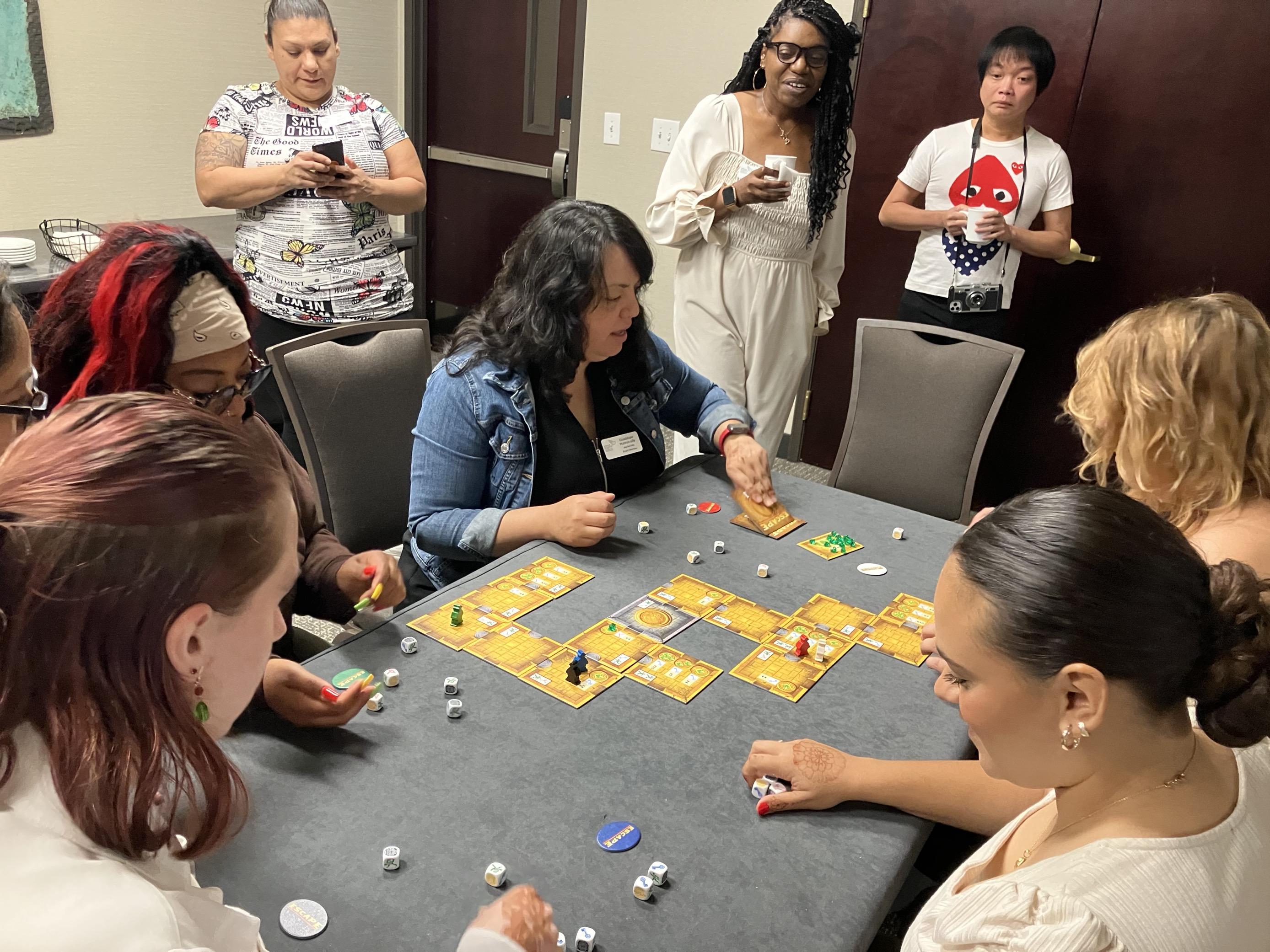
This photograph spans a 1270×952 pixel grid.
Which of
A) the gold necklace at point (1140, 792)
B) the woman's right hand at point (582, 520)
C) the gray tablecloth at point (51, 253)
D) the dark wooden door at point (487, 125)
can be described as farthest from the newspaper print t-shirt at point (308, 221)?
the gold necklace at point (1140, 792)

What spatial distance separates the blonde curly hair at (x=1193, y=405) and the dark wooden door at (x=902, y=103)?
85.1 inches

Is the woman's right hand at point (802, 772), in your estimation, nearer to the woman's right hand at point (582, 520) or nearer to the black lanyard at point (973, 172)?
the woman's right hand at point (582, 520)

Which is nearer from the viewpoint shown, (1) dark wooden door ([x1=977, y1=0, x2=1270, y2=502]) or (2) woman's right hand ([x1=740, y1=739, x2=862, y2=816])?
(2) woman's right hand ([x1=740, y1=739, x2=862, y2=816])

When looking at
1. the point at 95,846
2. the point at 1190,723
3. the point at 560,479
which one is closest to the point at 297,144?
the point at 560,479

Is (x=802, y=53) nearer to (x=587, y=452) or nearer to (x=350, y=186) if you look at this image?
(x=350, y=186)

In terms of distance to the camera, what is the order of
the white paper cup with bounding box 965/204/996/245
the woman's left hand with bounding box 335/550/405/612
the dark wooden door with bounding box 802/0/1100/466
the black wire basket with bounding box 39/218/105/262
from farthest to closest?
the dark wooden door with bounding box 802/0/1100/466 → the white paper cup with bounding box 965/204/996/245 → the black wire basket with bounding box 39/218/105/262 → the woman's left hand with bounding box 335/550/405/612

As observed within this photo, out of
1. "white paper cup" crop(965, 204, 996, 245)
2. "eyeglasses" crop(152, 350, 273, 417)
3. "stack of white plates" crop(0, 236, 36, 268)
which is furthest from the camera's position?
"white paper cup" crop(965, 204, 996, 245)

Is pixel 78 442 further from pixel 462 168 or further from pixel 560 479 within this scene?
pixel 462 168

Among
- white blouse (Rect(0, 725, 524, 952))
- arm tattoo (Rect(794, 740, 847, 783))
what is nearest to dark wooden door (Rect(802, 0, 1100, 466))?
arm tattoo (Rect(794, 740, 847, 783))

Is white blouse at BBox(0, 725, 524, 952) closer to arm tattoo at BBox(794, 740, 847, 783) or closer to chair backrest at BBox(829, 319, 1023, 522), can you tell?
arm tattoo at BBox(794, 740, 847, 783)

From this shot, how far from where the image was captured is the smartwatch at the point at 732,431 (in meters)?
2.24

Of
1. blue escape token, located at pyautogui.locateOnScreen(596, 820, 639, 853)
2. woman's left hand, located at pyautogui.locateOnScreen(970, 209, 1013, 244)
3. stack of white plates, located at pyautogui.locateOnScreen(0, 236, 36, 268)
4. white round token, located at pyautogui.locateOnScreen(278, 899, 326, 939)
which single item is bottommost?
blue escape token, located at pyautogui.locateOnScreen(596, 820, 639, 853)

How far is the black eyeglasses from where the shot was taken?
2691mm

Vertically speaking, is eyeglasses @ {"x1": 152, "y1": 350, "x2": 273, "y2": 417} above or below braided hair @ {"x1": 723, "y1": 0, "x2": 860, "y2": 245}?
below
